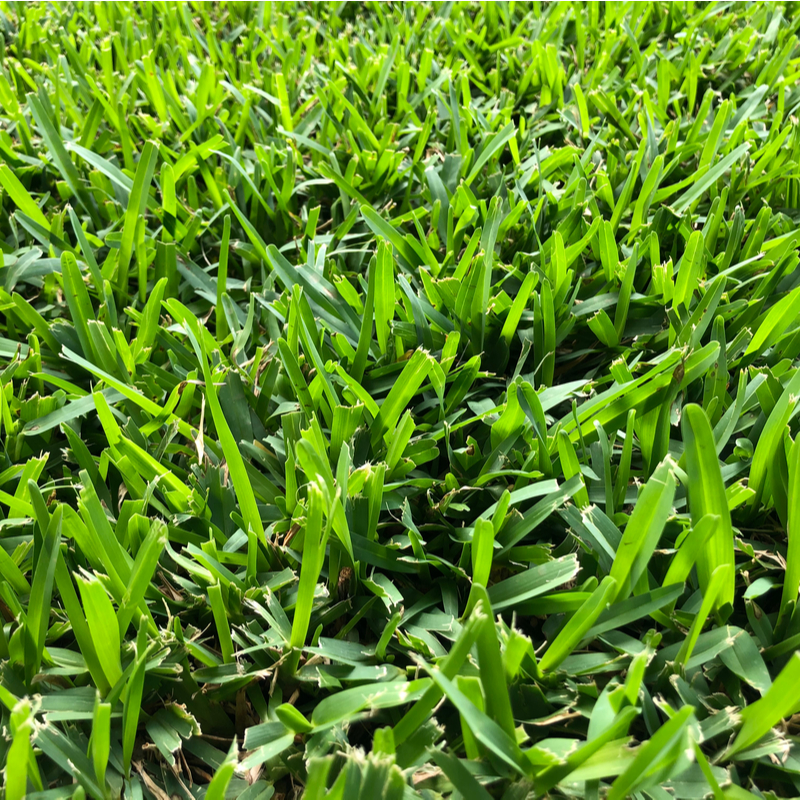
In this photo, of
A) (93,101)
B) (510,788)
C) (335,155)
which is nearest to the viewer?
(510,788)

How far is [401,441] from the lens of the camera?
0.83 m

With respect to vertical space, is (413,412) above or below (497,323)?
below

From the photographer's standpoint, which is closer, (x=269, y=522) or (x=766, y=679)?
(x=766, y=679)

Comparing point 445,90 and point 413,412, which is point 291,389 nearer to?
point 413,412

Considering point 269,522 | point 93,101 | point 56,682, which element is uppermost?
point 93,101

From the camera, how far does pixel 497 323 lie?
1.04 meters

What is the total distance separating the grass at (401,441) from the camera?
63cm

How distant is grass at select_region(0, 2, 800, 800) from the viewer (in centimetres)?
63

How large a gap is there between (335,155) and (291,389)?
66 centimetres

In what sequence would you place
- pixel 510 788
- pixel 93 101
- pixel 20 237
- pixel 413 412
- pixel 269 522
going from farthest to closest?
pixel 93 101
pixel 20 237
pixel 413 412
pixel 269 522
pixel 510 788

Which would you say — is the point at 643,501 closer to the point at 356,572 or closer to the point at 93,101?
the point at 356,572

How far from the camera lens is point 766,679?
659 millimetres

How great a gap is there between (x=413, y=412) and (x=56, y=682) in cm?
55

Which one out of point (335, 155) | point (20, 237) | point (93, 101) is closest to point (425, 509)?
point (335, 155)
